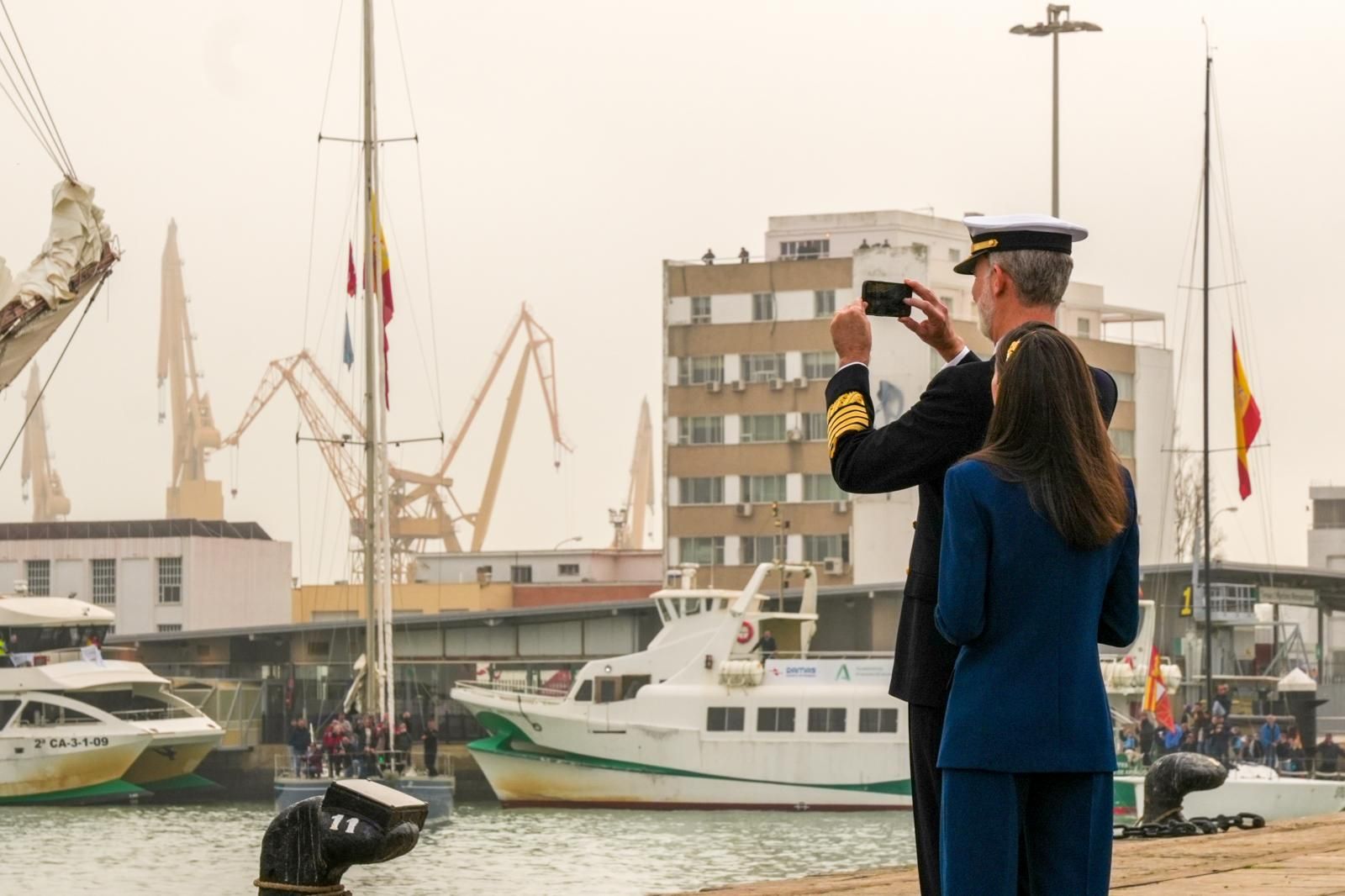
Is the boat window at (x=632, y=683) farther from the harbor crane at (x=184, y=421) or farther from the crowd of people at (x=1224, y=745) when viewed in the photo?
the harbor crane at (x=184, y=421)

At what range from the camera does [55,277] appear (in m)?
24.6

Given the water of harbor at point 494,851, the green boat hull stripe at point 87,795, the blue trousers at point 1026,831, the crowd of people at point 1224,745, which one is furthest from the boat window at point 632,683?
the blue trousers at point 1026,831

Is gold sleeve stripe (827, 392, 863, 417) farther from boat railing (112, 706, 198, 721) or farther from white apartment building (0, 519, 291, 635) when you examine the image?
white apartment building (0, 519, 291, 635)

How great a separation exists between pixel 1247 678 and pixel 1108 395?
4430 cm

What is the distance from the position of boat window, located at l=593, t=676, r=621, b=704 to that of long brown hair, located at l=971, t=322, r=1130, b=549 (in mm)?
41967

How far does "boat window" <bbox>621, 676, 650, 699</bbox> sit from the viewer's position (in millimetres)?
45750

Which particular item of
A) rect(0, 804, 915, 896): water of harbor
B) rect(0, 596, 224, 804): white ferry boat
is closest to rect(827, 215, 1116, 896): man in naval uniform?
rect(0, 804, 915, 896): water of harbor

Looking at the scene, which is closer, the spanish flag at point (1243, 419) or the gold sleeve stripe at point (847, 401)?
the gold sleeve stripe at point (847, 401)

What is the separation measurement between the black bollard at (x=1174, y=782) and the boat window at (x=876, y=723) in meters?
34.7

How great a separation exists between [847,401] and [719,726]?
40.8m

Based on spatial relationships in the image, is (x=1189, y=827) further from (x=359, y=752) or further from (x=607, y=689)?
(x=607, y=689)

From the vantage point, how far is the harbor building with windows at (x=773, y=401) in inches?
2795

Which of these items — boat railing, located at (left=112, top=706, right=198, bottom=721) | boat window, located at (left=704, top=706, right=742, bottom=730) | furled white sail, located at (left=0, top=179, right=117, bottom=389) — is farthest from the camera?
boat railing, located at (left=112, top=706, right=198, bottom=721)

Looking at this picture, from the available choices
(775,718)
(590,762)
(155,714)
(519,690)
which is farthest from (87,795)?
(775,718)
